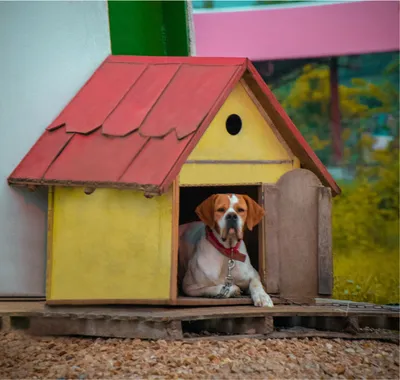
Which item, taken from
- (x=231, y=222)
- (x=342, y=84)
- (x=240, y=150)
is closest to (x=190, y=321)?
(x=231, y=222)

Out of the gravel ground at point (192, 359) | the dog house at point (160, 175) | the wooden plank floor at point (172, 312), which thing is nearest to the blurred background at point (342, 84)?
the dog house at point (160, 175)

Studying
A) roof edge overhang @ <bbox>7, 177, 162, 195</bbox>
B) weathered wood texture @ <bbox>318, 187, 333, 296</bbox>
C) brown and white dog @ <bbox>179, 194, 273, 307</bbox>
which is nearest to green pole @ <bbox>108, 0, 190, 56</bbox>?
roof edge overhang @ <bbox>7, 177, 162, 195</bbox>

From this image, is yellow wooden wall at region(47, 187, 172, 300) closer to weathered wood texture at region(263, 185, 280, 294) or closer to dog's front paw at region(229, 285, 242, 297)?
dog's front paw at region(229, 285, 242, 297)

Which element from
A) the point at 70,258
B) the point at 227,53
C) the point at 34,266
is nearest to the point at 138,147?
the point at 70,258

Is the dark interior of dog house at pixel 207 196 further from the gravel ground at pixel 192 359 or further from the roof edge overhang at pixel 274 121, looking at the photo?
the gravel ground at pixel 192 359

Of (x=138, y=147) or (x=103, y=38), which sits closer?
(x=138, y=147)

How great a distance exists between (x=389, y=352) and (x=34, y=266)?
2835mm

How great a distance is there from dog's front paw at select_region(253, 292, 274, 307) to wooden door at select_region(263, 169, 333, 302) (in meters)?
0.21

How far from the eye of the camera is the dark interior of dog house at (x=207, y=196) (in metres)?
7.34

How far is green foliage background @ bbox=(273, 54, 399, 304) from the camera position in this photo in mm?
11414

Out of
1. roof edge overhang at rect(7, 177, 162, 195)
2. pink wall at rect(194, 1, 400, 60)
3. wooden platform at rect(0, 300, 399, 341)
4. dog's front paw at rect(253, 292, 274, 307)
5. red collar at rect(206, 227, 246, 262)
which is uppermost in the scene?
pink wall at rect(194, 1, 400, 60)

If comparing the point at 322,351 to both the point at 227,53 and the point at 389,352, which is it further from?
the point at 227,53

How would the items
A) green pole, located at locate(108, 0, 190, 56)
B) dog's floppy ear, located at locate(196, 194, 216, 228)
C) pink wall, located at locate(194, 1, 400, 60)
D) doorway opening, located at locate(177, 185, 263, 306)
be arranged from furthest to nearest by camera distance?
pink wall, located at locate(194, 1, 400, 60), green pole, located at locate(108, 0, 190, 56), dog's floppy ear, located at locate(196, 194, 216, 228), doorway opening, located at locate(177, 185, 263, 306)

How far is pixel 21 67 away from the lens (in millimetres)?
6773
